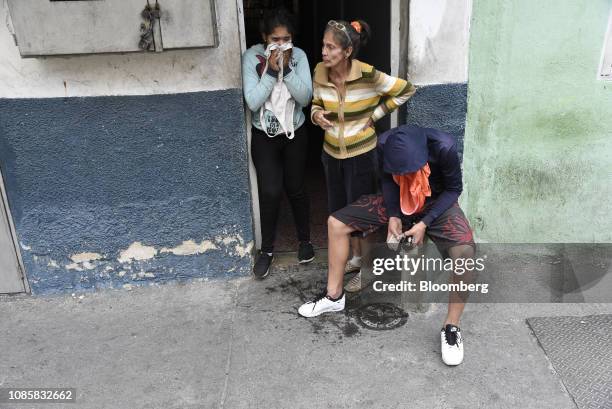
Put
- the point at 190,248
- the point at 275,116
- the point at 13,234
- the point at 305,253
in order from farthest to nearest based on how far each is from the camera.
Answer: the point at 305,253 → the point at 190,248 → the point at 13,234 → the point at 275,116

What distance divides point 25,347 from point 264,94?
210 cm

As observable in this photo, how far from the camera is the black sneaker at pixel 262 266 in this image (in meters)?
3.84

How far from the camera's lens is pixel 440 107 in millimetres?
3570

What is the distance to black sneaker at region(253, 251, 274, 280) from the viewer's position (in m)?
3.84

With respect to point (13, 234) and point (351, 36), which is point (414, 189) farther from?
point (13, 234)

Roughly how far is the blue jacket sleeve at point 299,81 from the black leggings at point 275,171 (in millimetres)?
268

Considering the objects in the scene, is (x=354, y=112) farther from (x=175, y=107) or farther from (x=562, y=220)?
(x=562, y=220)

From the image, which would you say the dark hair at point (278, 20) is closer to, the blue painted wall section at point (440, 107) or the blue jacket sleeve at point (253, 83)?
the blue jacket sleeve at point (253, 83)

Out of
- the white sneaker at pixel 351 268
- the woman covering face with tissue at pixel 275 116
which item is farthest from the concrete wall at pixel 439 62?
the white sneaker at pixel 351 268

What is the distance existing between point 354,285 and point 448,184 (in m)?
1.04

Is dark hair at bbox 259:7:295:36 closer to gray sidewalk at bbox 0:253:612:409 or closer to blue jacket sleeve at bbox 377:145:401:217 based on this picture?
blue jacket sleeve at bbox 377:145:401:217

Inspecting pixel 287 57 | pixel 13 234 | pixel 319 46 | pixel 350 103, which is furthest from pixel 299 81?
pixel 319 46

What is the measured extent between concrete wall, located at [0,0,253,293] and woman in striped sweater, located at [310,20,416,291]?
57 cm

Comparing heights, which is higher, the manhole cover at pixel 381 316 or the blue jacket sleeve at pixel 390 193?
the blue jacket sleeve at pixel 390 193
